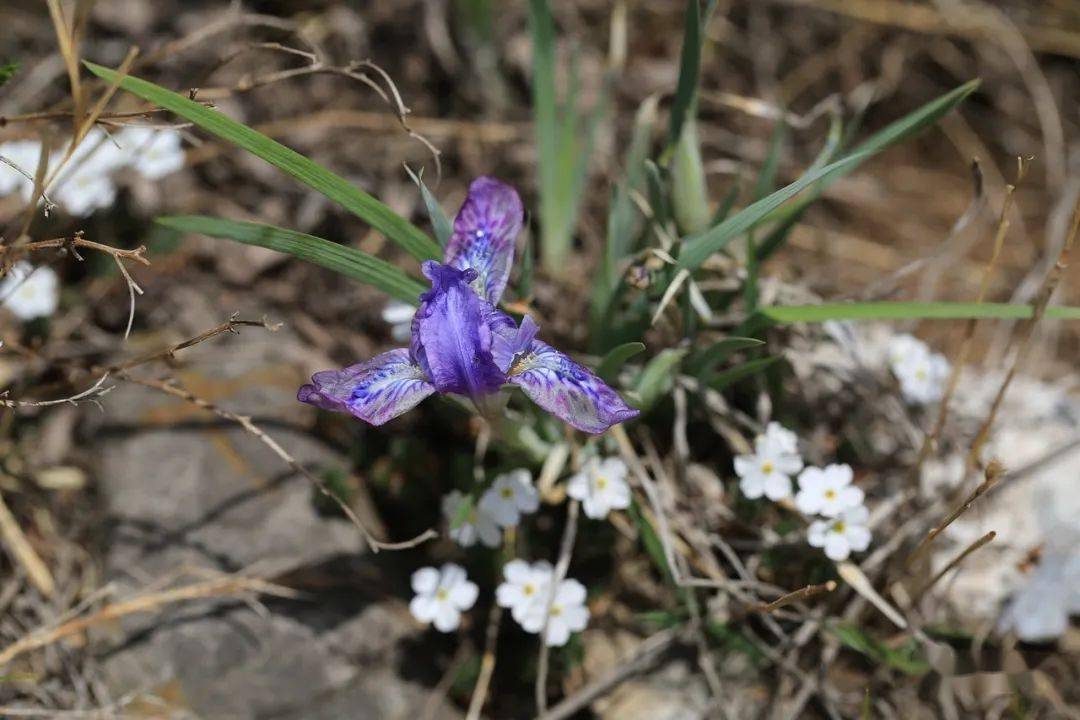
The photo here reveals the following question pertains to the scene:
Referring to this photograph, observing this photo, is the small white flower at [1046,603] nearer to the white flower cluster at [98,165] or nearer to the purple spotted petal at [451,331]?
the purple spotted petal at [451,331]

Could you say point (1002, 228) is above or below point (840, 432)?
above

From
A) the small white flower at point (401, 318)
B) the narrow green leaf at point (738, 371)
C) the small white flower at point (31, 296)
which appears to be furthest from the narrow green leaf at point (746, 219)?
the small white flower at point (31, 296)

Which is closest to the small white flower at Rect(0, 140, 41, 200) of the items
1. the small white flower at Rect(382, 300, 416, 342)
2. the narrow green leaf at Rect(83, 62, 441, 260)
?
the narrow green leaf at Rect(83, 62, 441, 260)

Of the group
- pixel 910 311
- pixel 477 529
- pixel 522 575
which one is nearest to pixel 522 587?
pixel 522 575

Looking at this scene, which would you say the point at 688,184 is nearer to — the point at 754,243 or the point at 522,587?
the point at 754,243

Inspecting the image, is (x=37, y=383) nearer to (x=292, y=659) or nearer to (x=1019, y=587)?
(x=292, y=659)

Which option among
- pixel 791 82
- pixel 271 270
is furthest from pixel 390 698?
pixel 791 82
